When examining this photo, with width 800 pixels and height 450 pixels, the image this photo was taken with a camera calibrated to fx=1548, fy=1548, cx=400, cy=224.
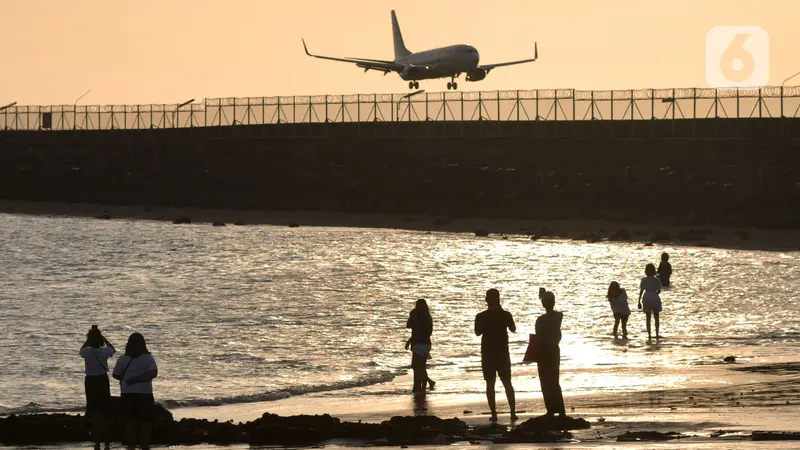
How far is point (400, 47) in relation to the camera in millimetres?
123688

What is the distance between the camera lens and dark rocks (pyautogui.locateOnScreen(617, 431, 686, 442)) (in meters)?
19.9

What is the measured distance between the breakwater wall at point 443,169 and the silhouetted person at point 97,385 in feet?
216

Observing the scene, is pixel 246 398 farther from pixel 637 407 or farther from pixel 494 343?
pixel 637 407

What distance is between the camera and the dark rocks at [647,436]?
19891mm

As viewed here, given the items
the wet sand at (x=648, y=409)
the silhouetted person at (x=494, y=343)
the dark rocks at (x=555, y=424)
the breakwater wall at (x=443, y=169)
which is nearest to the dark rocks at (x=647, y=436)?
the wet sand at (x=648, y=409)

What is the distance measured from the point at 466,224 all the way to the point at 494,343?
252 feet

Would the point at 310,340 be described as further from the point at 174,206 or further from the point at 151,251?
the point at 174,206

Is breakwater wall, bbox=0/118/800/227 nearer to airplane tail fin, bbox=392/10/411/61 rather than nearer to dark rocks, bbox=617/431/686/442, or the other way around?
airplane tail fin, bbox=392/10/411/61

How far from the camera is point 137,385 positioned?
68.8 ft

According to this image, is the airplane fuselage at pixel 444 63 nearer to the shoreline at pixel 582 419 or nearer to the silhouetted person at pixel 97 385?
the shoreline at pixel 582 419

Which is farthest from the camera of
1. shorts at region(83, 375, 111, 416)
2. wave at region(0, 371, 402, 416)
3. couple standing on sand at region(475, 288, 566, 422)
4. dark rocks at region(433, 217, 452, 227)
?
dark rocks at region(433, 217, 452, 227)

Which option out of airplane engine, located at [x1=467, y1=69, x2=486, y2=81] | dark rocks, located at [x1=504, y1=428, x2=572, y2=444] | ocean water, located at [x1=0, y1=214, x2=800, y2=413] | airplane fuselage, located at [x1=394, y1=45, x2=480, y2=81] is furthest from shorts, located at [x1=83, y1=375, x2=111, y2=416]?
airplane engine, located at [x1=467, y1=69, x2=486, y2=81]

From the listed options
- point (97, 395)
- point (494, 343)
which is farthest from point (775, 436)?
point (97, 395)

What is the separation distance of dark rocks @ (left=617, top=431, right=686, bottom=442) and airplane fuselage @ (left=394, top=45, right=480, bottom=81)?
7329cm
